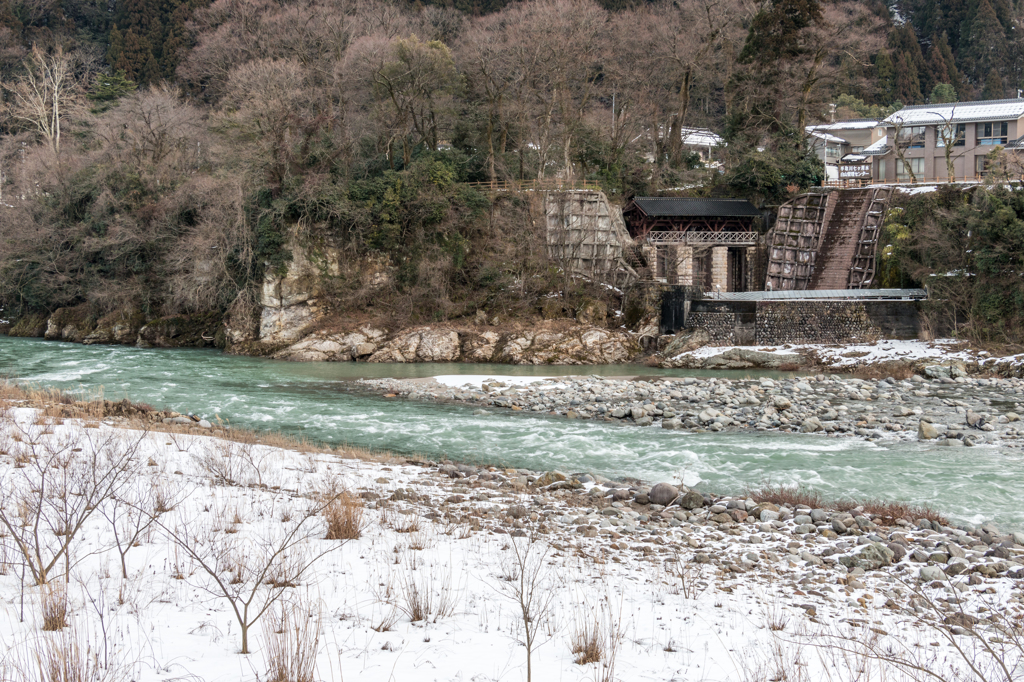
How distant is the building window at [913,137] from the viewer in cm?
4366

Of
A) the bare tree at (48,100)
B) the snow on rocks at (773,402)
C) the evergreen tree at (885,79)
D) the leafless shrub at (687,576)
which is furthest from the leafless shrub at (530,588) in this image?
the evergreen tree at (885,79)

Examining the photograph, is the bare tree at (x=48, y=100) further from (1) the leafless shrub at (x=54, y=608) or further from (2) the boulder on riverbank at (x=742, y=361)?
(1) the leafless shrub at (x=54, y=608)

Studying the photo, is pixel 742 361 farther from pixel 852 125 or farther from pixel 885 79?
pixel 885 79

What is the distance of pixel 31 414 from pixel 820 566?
40.2 ft

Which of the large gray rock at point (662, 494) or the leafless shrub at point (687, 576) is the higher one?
the leafless shrub at point (687, 576)

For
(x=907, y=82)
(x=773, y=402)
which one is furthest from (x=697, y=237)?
(x=907, y=82)

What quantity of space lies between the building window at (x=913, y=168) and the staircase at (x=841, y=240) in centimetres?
1088

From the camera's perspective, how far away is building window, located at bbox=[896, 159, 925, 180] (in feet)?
146

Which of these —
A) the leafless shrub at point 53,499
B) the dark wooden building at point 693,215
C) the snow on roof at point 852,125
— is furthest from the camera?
the snow on roof at point 852,125

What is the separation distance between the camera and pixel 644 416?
1684 centimetres

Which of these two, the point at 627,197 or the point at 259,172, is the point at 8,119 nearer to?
the point at 259,172

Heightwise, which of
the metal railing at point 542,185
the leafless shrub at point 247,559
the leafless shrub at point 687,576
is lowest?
the leafless shrub at point 687,576

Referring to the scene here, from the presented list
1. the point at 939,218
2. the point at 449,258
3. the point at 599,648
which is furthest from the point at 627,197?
the point at 599,648

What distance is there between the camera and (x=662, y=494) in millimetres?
Result: 9273
